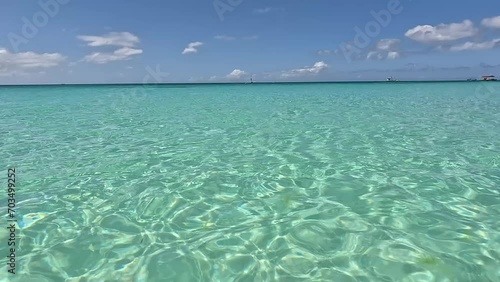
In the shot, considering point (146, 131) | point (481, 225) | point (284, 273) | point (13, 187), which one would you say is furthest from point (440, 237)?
point (146, 131)

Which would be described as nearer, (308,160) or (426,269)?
(426,269)

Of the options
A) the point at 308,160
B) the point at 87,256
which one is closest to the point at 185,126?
the point at 308,160

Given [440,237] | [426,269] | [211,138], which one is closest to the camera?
[426,269]

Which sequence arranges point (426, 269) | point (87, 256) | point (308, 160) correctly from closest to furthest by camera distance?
point (426, 269) < point (87, 256) < point (308, 160)

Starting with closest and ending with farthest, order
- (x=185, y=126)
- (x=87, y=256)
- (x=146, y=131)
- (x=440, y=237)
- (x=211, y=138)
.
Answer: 1. (x=87, y=256)
2. (x=440, y=237)
3. (x=211, y=138)
4. (x=146, y=131)
5. (x=185, y=126)

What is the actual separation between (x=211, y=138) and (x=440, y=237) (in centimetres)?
809

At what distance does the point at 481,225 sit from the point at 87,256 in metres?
5.36

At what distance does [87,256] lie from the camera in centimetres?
407

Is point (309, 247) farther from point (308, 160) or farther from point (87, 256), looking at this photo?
point (308, 160)

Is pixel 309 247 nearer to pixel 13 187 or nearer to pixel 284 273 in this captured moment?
pixel 284 273

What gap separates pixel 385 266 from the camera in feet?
12.4

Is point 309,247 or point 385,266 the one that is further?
point 309,247

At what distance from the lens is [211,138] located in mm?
11375

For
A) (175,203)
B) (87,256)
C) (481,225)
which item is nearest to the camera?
(87,256)
